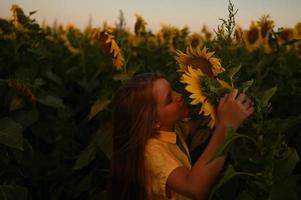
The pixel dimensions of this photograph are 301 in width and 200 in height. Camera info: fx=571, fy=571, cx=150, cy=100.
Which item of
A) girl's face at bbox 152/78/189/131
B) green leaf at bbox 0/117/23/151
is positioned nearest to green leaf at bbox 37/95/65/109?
green leaf at bbox 0/117/23/151

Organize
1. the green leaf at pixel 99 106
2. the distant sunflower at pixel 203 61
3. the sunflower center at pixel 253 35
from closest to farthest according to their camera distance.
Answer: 1. the distant sunflower at pixel 203 61
2. the green leaf at pixel 99 106
3. the sunflower center at pixel 253 35

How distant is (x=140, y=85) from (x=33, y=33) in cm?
237

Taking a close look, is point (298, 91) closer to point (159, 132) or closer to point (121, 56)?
point (121, 56)

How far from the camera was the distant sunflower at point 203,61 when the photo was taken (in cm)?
192

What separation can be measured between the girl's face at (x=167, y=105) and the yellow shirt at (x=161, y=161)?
0.18 feet

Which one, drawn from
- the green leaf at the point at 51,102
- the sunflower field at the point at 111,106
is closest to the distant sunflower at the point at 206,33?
the sunflower field at the point at 111,106

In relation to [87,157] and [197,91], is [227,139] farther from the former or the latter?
[87,157]

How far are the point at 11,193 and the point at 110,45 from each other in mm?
873

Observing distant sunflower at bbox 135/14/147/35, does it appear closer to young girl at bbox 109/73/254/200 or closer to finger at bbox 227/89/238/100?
A: young girl at bbox 109/73/254/200

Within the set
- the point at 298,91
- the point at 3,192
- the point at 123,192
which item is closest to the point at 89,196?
the point at 3,192

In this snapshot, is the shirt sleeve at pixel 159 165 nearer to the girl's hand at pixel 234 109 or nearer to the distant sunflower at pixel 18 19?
the girl's hand at pixel 234 109

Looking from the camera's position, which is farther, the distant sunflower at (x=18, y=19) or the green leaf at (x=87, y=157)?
the distant sunflower at (x=18, y=19)

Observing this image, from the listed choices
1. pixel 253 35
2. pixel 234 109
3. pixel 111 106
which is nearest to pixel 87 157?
pixel 111 106

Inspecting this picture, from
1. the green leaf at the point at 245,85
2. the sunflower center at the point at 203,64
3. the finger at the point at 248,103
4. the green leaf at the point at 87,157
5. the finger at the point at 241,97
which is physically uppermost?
the sunflower center at the point at 203,64
